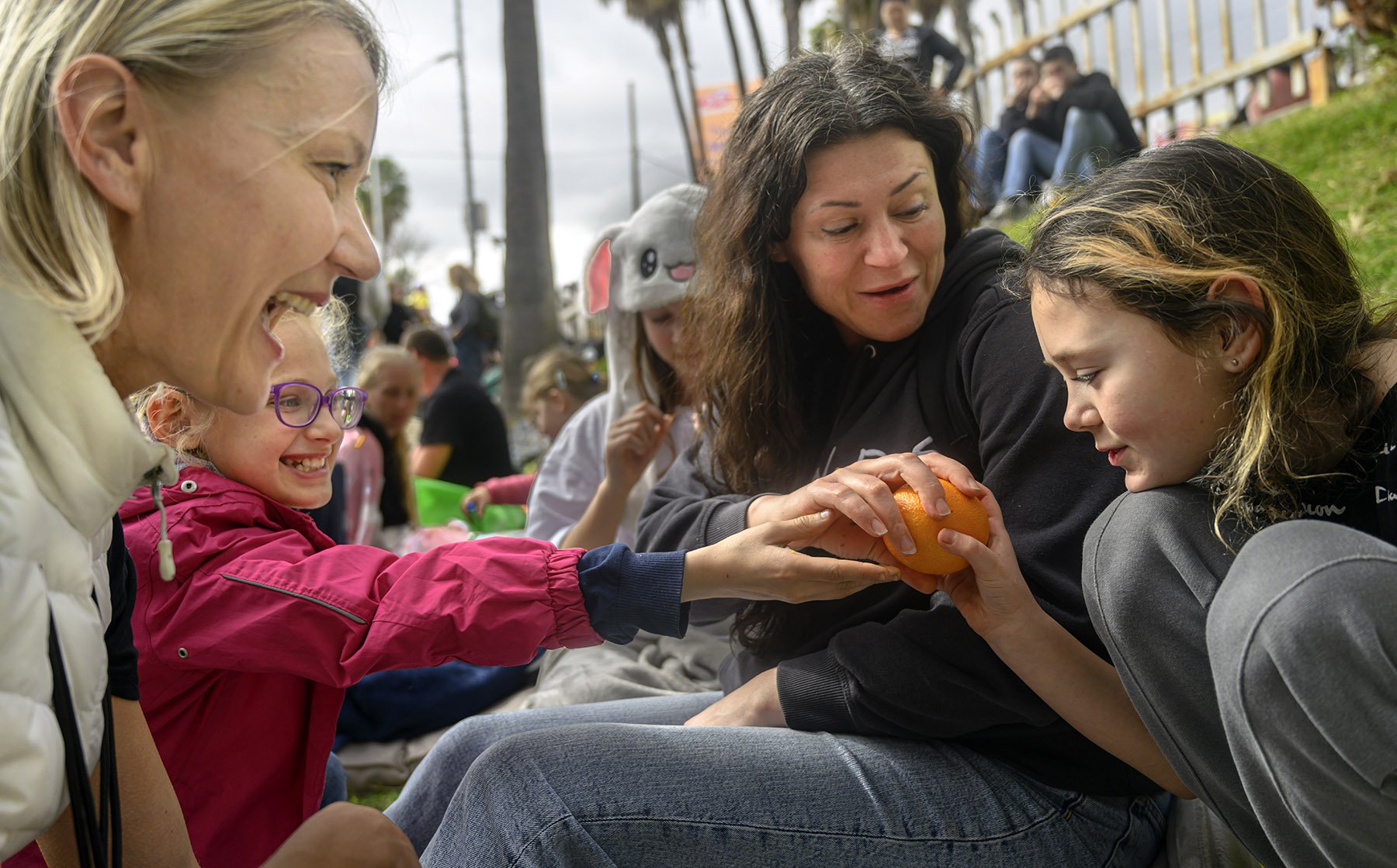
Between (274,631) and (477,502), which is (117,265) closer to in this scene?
(274,631)

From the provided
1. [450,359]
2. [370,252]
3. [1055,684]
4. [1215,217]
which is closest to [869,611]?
[1055,684]

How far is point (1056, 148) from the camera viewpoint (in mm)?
11195

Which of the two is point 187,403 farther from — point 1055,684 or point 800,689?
point 1055,684

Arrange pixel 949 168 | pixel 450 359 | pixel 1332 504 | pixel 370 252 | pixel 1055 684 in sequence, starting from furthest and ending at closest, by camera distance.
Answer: pixel 450 359, pixel 949 168, pixel 1055 684, pixel 1332 504, pixel 370 252

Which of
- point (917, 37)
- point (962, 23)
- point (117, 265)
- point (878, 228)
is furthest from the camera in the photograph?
point (962, 23)

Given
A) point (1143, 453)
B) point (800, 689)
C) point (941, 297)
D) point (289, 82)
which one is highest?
point (289, 82)

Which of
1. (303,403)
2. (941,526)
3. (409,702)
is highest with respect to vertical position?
(303,403)

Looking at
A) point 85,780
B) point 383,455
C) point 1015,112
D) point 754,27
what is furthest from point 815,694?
point 754,27

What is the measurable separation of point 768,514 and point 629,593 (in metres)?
0.35

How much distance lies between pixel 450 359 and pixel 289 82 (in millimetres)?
7471

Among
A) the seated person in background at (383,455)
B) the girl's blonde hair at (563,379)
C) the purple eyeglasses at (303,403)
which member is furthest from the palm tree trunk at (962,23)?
the purple eyeglasses at (303,403)

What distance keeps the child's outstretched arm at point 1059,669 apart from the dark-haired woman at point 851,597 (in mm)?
68

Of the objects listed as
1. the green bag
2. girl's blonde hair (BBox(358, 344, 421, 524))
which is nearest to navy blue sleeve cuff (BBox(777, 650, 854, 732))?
the green bag

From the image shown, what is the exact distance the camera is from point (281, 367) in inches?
95.5
